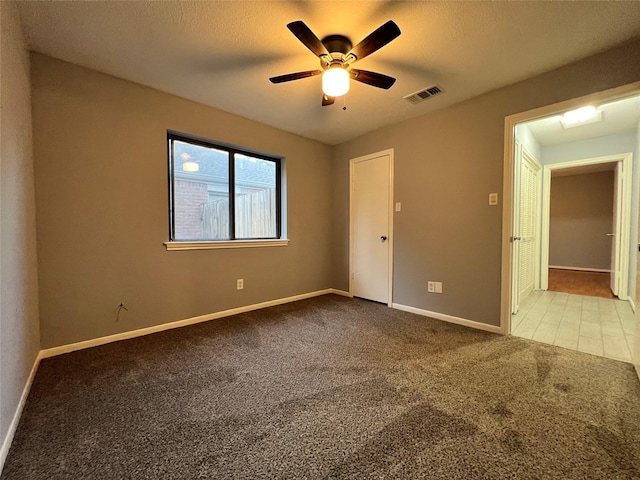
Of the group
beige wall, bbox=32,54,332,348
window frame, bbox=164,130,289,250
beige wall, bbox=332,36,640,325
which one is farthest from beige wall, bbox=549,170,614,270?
beige wall, bbox=32,54,332,348

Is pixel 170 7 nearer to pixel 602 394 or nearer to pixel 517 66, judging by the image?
pixel 517 66

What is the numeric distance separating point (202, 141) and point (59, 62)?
1.20 meters

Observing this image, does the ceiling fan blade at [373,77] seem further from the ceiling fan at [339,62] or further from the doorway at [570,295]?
the doorway at [570,295]

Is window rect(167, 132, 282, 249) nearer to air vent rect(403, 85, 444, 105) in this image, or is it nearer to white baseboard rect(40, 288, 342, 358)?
white baseboard rect(40, 288, 342, 358)

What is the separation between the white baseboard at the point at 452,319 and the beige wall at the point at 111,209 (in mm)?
2007

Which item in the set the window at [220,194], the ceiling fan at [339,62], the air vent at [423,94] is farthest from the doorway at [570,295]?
the window at [220,194]

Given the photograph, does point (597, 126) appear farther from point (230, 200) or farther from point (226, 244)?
point (226, 244)

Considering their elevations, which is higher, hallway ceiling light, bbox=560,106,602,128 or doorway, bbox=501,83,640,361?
hallway ceiling light, bbox=560,106,602,128

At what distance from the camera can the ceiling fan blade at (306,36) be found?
149 cm

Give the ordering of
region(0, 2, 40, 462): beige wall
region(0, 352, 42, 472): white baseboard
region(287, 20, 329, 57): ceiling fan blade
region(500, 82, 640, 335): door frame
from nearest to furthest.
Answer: region(0, 352, 42, 472): white baseboard, region(0, 2, 40, 462): beige wall, region(287, 20, 329, 57): ceiling fan blade, region(500, 82, 640, 335): door frame

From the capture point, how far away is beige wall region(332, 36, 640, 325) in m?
2.23

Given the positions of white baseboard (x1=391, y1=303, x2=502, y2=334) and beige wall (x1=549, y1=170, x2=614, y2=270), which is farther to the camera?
beige wall (x1=549, y1=170, x2=614, y2=270)

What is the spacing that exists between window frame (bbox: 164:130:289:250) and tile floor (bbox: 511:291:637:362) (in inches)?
116

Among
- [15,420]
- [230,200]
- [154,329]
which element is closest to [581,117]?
[230,200]
